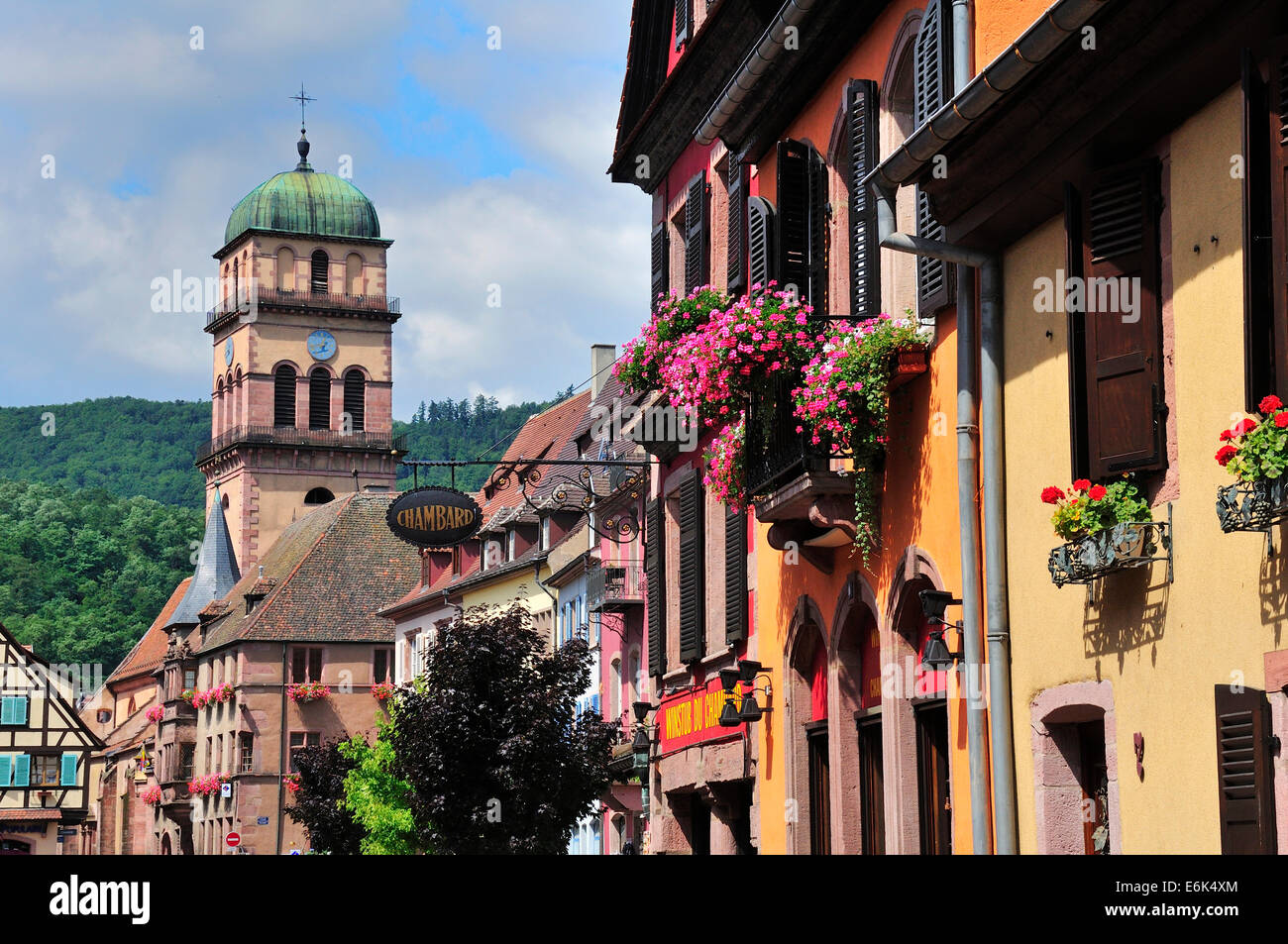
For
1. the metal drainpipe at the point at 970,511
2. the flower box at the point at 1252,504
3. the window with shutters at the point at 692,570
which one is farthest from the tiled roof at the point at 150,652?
the flower box at the point at 1252,504

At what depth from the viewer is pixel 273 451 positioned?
356 ft

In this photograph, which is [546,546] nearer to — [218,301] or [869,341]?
[869,341]

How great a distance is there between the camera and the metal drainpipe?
1238 cm

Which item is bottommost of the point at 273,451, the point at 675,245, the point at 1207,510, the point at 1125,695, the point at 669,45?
the point at 1125,695

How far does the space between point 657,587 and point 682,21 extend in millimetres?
6759

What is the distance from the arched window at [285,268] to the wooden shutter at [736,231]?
3765 inches

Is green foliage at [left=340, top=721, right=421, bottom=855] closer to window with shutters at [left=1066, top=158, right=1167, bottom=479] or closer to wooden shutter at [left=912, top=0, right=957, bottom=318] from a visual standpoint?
wooden shutter at [left=912, top=0, right=957, bottom=318]

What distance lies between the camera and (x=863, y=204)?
50.1 ft

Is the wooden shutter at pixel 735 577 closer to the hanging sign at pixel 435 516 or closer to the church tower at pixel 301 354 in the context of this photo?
the hanging sign at pixel 435 516

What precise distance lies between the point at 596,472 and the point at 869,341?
102ft

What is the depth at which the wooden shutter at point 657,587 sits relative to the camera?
2392 centimetres

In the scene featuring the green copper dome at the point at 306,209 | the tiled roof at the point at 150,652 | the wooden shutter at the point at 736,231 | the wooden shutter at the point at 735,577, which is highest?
the green copper dome at the point at 306,209

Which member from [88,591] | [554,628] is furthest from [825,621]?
[88,591]

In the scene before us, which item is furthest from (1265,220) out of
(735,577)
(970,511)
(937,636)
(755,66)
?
(735,577)
